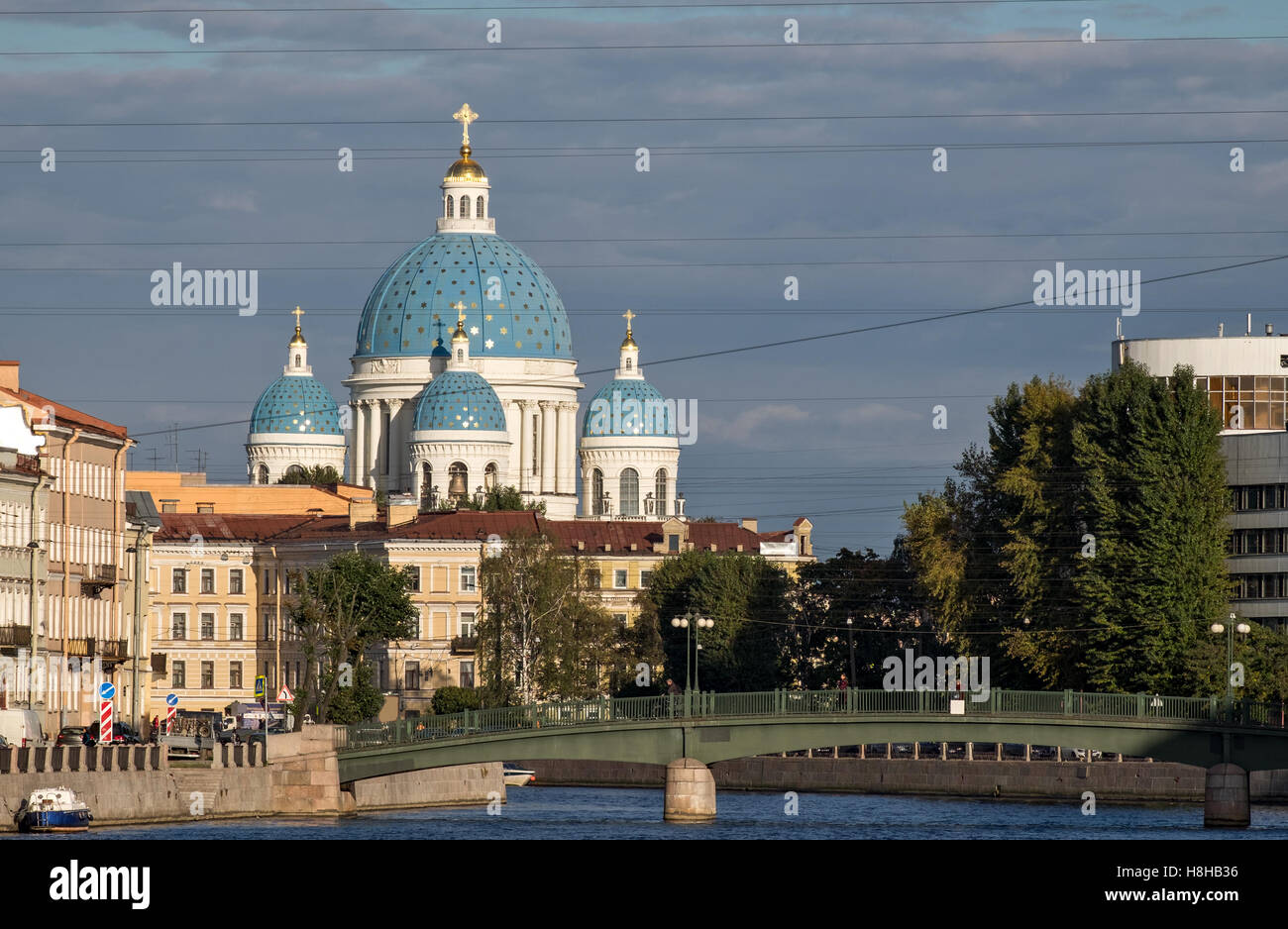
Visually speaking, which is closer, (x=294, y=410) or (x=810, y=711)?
(x=810, y=711)

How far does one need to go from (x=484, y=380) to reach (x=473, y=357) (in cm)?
686

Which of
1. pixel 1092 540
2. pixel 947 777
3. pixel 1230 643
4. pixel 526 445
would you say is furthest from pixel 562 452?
pixel 1230 643

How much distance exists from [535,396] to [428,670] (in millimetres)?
61871

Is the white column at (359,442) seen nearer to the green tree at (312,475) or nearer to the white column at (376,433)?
the white column at (376,433)

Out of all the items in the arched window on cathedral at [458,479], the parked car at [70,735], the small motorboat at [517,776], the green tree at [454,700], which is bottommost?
the small motorboat at [517,776]

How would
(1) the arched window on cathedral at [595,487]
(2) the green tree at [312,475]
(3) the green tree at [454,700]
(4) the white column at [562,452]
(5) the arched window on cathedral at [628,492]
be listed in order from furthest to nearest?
(1) the arched window on cathedral at [595,487] → (5) the arched window on cathedral at [628,492] → (4) the white column at [562,452] → (2) the green tree at [312,475] → (3) the green tree at [454,700]

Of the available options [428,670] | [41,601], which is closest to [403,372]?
[428,670]

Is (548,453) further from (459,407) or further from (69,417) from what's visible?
(69,417)

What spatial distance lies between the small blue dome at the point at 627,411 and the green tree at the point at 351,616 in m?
83.9

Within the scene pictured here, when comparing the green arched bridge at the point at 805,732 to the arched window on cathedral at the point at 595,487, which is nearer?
the green arched bridge at the point at 805,732

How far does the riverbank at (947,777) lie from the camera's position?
89938 millimetres

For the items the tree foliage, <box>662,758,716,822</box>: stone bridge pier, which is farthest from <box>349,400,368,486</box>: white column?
<box>662,758,716,822</box>: stone bridge pier

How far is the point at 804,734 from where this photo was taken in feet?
241

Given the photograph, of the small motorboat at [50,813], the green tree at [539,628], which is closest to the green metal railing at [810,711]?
the small motorboat at [50,813]
